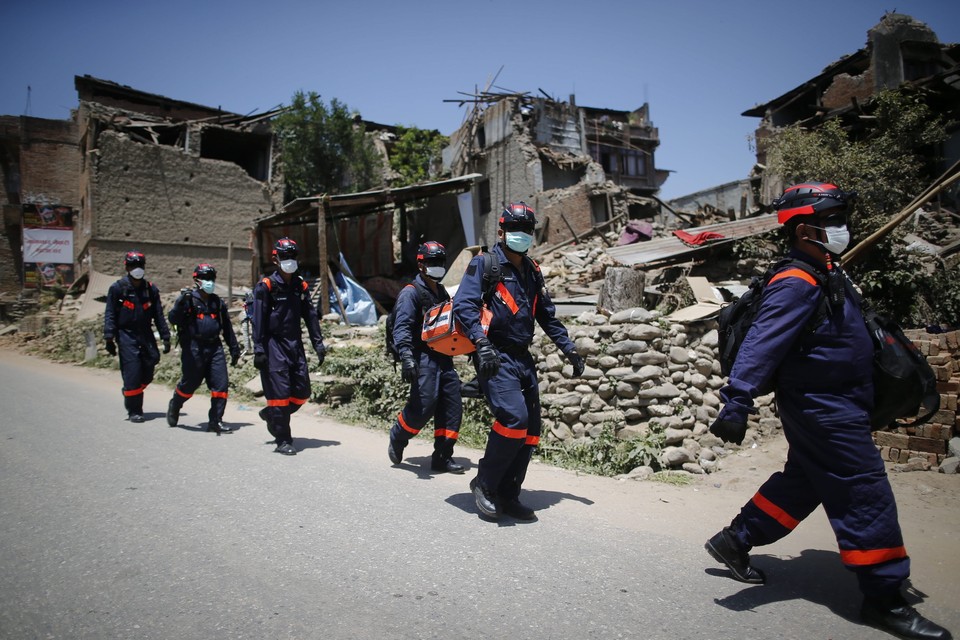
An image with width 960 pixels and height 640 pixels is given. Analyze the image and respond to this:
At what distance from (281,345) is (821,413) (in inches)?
196

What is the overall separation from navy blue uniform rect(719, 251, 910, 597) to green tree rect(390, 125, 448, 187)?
27.6 m

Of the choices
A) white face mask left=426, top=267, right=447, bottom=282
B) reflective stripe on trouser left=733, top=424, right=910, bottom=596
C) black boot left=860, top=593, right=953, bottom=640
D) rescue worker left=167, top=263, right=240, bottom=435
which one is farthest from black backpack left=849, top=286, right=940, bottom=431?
rescue worker left=167, top=263, right=240, bottom=435

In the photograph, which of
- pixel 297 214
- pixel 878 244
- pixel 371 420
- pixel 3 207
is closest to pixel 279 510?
pixel 371 420

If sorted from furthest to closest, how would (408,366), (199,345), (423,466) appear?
(199,345) → (423,466) → (408,366)

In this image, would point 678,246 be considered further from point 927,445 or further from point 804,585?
point 804,585

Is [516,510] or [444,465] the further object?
[444,465]

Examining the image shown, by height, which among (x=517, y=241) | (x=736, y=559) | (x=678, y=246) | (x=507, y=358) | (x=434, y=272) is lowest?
(x=736, y=559)

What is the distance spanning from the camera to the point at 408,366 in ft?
17.0

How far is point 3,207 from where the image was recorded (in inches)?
1163

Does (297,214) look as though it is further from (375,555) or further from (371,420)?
(375,555)

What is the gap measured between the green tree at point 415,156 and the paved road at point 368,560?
25.5 m

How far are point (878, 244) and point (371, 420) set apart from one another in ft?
24.7

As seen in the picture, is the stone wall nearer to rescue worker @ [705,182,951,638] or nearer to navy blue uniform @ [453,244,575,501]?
→ navy blue uniform @ [453,244,575,501]

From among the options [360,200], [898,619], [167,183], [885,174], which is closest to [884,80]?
[885,174]
